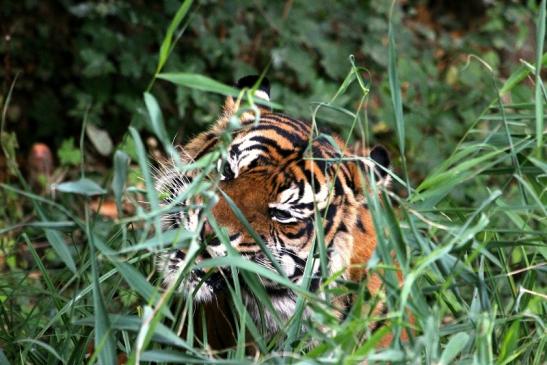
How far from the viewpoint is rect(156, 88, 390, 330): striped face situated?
2.87 m

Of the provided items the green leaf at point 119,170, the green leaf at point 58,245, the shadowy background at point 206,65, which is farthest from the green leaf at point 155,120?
the shadowy background at point 206,65

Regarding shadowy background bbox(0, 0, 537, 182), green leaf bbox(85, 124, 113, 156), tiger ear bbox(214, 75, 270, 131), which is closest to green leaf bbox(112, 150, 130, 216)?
tiger ear bbox(214, 75, 270, 131)

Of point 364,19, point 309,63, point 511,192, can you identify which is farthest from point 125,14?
point 511,192

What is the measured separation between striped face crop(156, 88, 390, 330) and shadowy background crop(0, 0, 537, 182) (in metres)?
2.02

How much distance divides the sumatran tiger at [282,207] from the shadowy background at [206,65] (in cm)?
201

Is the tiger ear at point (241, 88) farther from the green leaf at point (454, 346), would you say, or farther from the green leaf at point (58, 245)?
the green leaf at point (454, 346)

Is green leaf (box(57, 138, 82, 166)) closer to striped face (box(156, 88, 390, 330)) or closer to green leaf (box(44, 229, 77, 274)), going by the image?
striped face (box(156, 88, 390, 330))

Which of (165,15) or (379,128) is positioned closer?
(165,15)

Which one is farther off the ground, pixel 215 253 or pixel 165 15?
pixel 215 253

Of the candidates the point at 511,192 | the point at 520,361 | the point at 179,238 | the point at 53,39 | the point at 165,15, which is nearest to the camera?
the point at 179,238

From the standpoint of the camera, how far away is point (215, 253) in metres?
2.67

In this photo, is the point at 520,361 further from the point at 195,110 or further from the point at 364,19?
the point at 364,19

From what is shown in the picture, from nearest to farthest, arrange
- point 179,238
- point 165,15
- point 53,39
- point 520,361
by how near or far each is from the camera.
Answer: point 179,238 → point 520,361 → point 165,15 → point 53,39

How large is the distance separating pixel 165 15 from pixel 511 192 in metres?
2.00
